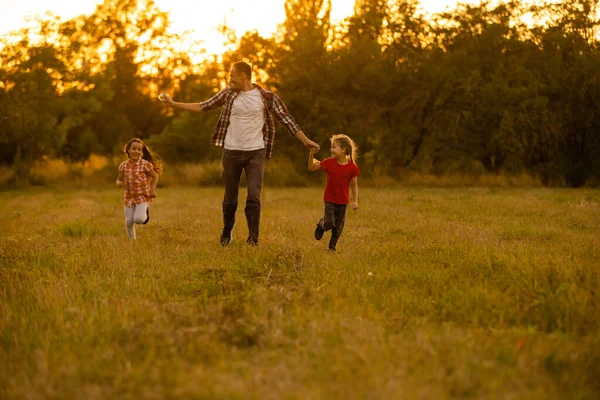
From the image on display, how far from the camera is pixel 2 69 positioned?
2350cm

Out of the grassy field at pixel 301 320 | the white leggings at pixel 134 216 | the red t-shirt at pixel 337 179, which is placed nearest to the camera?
the grassy field at pixel 301 320

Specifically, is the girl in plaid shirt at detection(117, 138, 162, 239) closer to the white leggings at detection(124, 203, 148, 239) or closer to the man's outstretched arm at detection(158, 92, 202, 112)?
the white leggings at detection(124, 203, 148, 239)

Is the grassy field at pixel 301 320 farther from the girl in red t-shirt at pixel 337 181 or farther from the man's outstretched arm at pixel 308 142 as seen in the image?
the man's outstretched arm at pixel 308 142

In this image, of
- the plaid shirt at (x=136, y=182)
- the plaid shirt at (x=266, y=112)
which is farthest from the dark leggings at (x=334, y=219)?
the plaid shirt at (x=136, y=182)

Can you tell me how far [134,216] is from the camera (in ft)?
30.9

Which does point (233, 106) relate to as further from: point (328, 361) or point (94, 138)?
point (94, 138)

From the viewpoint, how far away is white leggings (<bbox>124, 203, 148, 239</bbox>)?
9.38 meters

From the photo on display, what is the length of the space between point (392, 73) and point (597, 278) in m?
20.6

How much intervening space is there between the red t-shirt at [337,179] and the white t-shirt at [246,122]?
977 millimetres

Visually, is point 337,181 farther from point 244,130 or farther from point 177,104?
point 177,104

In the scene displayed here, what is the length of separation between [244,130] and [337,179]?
54.2 inches

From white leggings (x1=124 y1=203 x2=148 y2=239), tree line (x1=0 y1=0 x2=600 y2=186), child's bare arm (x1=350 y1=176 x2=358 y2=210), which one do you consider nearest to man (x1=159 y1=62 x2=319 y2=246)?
child's bare arm (x1=350 y1=176 x2=358 y2=210)

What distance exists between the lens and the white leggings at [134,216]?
9.38m

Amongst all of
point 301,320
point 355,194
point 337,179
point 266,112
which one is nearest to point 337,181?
point 337,179
